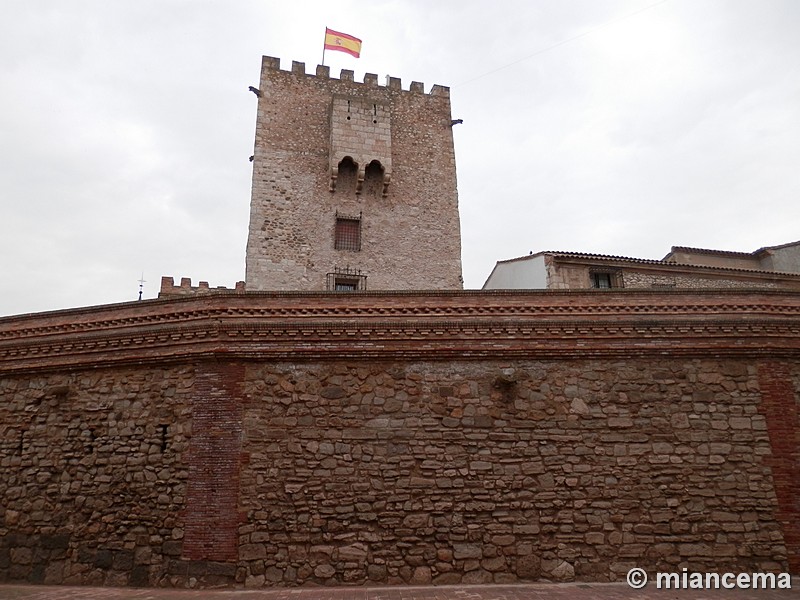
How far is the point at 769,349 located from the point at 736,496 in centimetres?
230

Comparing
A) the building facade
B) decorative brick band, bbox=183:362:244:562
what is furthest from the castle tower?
decorative brick band, bbox=183:362:244:562

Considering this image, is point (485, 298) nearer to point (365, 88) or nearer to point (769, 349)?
point (769, 349)

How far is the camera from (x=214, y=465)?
810 centimetres

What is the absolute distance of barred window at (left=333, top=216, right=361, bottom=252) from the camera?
19.2 metres

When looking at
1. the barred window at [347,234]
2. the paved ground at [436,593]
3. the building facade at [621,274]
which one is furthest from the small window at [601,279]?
the paved ground at [436,593]

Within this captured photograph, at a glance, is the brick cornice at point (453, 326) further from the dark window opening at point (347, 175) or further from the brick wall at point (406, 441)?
the dark window opening at point (347, 175)

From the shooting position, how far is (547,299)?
898 centimetres

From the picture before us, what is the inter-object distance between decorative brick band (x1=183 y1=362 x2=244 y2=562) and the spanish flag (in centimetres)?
1625

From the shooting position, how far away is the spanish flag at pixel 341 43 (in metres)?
21.1

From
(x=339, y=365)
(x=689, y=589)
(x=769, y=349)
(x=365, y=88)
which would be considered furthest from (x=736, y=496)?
(x=365, y=88)

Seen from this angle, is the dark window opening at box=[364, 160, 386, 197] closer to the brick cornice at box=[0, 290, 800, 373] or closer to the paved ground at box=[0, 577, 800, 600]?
the brick cornice at box=[0, 290, 800, 373]

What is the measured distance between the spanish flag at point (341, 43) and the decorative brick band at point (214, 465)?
1625cm

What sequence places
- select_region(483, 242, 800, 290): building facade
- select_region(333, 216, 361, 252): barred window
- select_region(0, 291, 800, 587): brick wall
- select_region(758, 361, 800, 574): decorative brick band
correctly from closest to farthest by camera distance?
select_region(0, 291, 800, 587): brick wall, select_region(758, 361, 800, 574): decorative brick band, select_region(483, 242, 800, 290): building facade, select_region(333, 216, 361, 252): barred window

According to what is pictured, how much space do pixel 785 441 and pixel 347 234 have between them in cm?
1397
